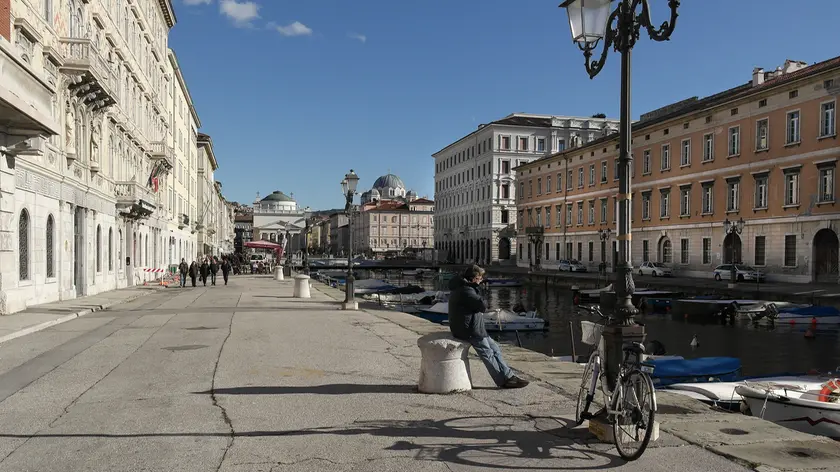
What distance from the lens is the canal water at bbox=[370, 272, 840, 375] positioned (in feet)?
68.6

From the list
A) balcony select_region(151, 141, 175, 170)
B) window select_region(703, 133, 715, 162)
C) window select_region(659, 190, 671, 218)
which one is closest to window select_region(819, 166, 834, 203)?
window select_region(703, 133, 715, 162)

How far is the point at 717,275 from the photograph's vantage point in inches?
1805

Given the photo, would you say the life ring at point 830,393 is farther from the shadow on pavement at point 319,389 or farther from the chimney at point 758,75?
the chimney at point 758,75

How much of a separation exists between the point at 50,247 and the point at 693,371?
21.1 metres

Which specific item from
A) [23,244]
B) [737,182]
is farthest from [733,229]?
[23,244]

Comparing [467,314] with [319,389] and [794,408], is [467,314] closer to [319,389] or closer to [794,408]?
[319,389]

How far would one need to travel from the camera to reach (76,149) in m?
26.1

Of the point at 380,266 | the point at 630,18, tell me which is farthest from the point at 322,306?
the point at 380,266

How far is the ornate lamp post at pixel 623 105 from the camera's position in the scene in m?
6.70

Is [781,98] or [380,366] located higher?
[781,98]

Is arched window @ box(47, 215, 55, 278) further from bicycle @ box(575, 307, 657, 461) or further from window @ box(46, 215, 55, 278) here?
bicycle @ box(575, 307, 657, 461)

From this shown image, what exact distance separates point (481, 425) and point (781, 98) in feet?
A: 140

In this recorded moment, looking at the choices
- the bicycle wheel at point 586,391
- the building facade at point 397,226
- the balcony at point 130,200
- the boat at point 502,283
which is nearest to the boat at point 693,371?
the bicycle wheel at point 586,391

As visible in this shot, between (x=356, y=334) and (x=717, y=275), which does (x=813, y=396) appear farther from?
(x=717, y=275)
